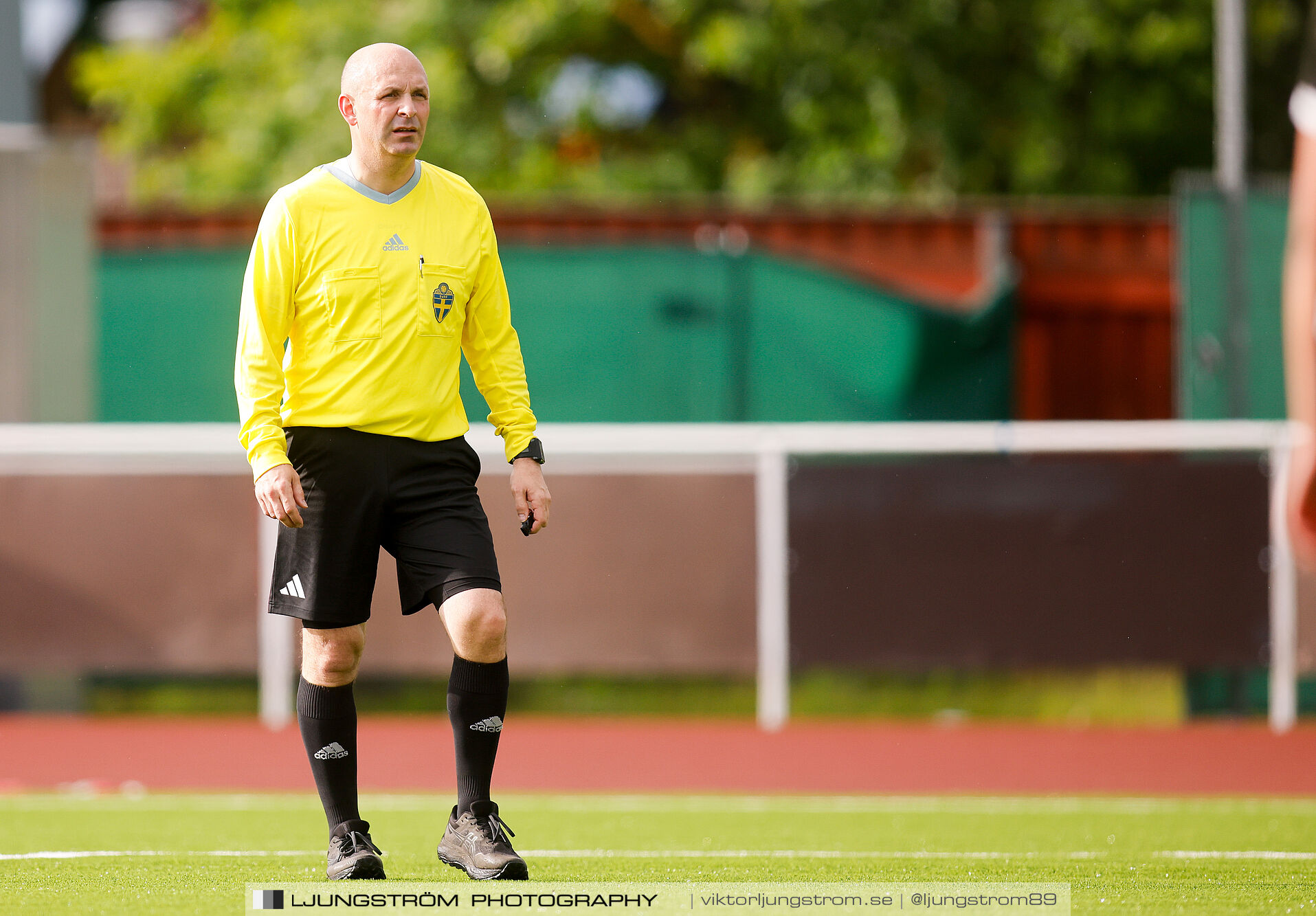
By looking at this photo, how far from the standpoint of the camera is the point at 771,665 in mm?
9070

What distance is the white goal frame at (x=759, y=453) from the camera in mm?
9047

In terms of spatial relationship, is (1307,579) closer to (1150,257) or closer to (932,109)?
(1150,257)

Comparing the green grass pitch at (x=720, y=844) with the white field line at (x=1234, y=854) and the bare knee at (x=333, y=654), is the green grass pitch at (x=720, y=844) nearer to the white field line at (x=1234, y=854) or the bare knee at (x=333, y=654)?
the white field line at (x=1234, y=854)

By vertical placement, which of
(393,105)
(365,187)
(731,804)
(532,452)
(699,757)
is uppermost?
(393,105)

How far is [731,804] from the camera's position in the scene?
6551mm

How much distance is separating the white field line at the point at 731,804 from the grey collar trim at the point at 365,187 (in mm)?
2799

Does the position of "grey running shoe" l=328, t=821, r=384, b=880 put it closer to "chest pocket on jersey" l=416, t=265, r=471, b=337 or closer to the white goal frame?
"chest pocket on jersey" l=416, t=265, r=471, b=337

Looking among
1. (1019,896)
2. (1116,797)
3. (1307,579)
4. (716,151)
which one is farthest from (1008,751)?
(716,151)

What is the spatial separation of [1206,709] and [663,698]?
9.01 ft

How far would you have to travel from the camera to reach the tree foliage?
635 inches

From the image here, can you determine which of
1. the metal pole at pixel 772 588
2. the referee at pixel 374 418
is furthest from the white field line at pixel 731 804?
the referee at pixel 374 418

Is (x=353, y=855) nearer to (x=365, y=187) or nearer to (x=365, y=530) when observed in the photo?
(x=365, y=530)

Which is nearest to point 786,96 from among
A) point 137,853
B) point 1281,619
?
point 1281,619

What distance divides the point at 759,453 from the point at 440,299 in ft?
17.1
